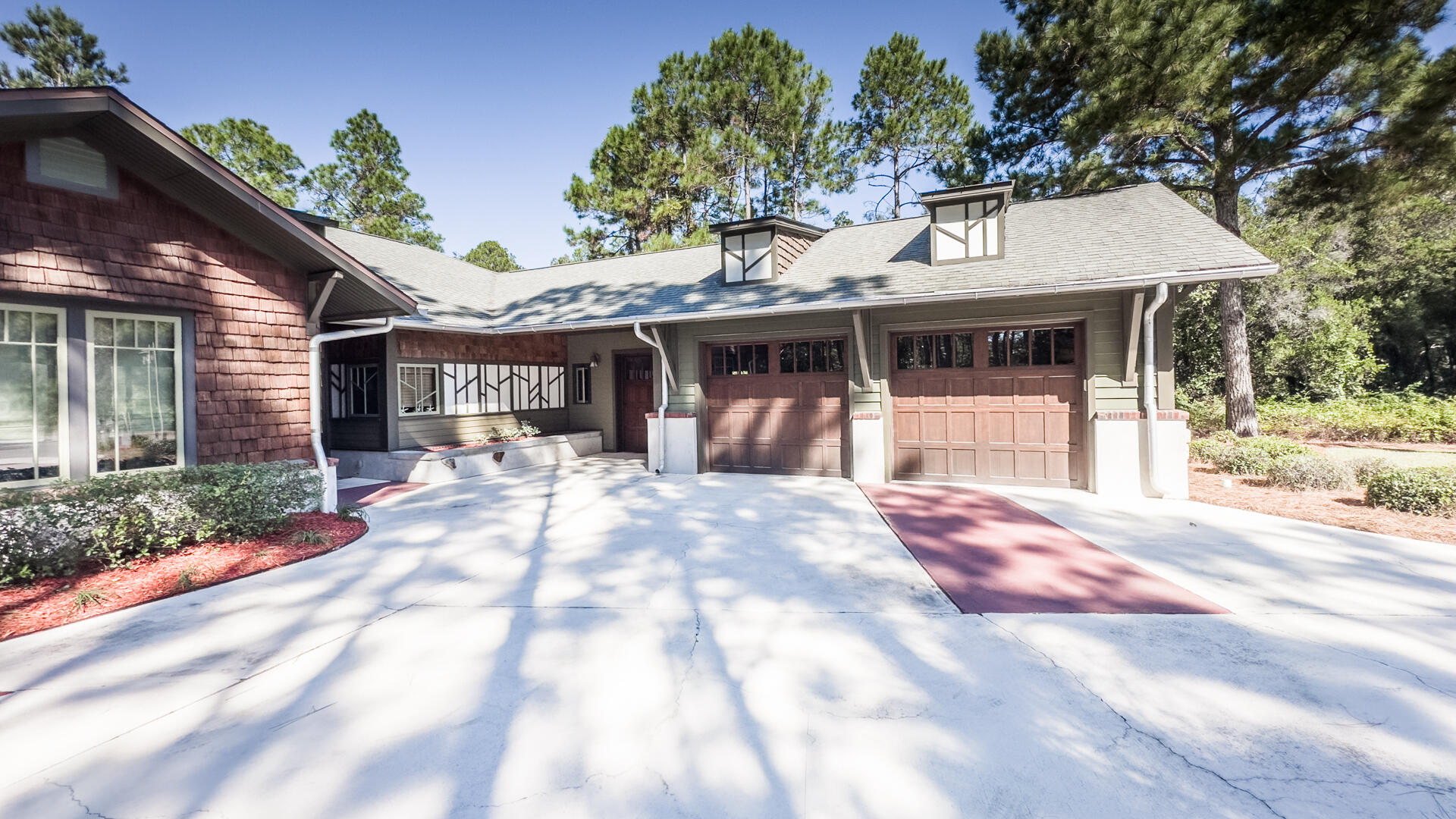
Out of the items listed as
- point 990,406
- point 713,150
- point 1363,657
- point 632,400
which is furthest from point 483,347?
point 713,150

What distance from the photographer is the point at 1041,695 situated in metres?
2.80

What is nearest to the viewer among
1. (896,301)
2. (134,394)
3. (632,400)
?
(134,394)

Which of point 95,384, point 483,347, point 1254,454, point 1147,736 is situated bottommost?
point 1147,736

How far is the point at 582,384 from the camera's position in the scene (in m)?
13.5

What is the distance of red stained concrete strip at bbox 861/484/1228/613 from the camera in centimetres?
396

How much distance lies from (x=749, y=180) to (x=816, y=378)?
14.3 m

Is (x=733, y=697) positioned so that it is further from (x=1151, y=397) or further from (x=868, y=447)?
(x=1151, y=397)

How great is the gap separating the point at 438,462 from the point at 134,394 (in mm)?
4030

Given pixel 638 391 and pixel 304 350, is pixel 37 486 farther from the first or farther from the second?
pixel 638 391

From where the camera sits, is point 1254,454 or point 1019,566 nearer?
point 1019,566

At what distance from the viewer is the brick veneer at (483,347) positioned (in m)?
10.0

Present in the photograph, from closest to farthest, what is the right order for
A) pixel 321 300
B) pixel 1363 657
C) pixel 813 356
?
pixel 1363 657 < pixel 321 300 < pixel 813 356

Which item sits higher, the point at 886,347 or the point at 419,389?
the point at 886,347

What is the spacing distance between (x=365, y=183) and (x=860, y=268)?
2506cm
